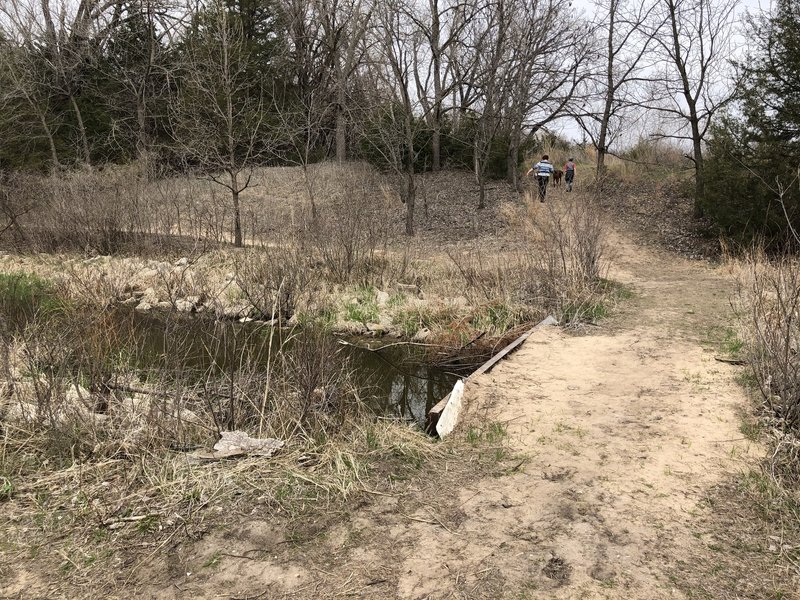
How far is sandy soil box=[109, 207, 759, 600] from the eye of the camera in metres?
3.23

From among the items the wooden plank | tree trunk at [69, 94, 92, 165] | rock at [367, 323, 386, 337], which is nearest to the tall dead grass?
the wooden plank

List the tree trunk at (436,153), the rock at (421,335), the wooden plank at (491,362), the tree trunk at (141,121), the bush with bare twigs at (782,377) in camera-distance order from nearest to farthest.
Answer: the bush with bare twigs at (782,377) → the wooden plank at (491,362) → the rock at (421,335) → the tree trunk at (141,121) → the tree trunk at (436,153)

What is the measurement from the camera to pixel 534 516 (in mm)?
3893

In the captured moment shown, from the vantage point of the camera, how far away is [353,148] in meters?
27.7

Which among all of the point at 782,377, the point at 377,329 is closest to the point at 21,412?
the point at 377,329

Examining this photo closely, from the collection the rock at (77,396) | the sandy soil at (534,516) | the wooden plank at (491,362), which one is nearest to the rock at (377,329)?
the wooden plank at (491,362)

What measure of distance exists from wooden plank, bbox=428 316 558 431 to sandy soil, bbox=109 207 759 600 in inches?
12.1

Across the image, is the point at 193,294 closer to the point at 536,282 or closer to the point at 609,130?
the point at 536,282

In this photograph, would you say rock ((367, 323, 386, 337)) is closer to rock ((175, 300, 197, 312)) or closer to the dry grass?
rock ((175, 300, 197, 312))

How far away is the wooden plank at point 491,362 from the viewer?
558 centimetres

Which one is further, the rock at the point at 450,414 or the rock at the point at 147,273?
the rock at the point at 147,273

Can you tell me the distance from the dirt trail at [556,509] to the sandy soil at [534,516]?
1 cm

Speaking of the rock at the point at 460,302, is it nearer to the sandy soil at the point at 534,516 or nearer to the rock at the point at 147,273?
the sandy soil at the point at 534,516

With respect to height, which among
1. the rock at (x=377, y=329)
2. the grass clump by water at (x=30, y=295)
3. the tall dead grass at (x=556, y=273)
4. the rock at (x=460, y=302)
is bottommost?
the rock at (x=377, y=329)
